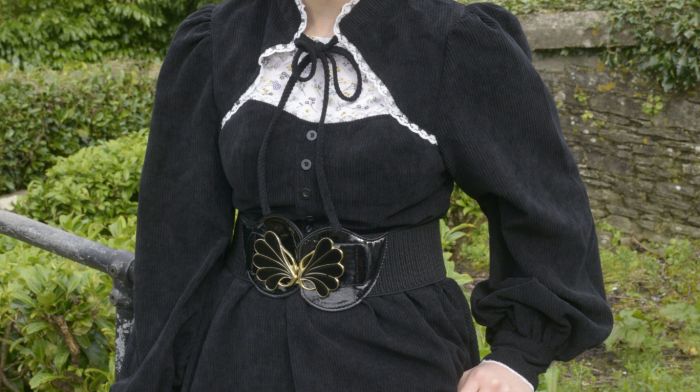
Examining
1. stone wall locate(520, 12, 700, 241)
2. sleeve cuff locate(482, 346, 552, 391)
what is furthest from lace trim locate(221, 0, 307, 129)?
stone wall locate(520, 12, 700, 241)

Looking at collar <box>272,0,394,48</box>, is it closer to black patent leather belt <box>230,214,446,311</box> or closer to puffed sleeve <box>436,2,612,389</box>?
puffed sleeve <box>436,2,612,389</box>

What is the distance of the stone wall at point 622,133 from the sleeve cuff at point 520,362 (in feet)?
17.4

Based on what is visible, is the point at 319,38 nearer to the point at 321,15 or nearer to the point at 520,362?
the point at 321,15

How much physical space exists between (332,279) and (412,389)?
23 cm

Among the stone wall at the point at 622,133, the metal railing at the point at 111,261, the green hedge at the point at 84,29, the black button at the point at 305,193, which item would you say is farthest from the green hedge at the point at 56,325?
the green hedge at the point at 84,29

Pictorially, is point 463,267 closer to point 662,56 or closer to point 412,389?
point 662,56

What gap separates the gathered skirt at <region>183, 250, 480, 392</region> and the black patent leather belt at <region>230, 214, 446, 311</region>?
2 cm

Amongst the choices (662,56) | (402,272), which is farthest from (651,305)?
(402,272)

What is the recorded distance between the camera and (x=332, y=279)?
155 cm

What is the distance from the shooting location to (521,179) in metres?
1.52

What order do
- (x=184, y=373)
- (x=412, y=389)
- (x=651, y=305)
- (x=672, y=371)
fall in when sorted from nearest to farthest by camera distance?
(x=412, y=389)
(x=184, y=373)
(x=672, y=371)
(x=651, y=305)


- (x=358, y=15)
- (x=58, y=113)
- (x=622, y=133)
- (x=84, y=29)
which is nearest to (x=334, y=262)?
(x=358, y=15)

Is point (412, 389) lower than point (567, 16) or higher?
higher

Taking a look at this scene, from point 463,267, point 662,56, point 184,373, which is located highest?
point 184,373
